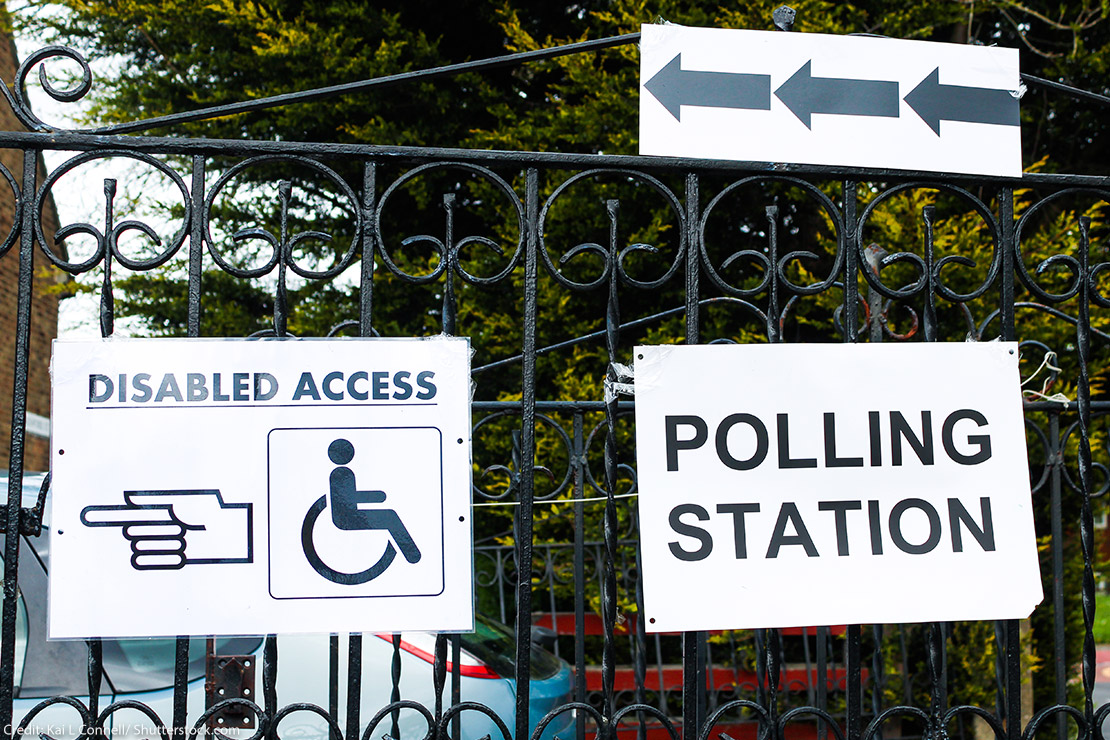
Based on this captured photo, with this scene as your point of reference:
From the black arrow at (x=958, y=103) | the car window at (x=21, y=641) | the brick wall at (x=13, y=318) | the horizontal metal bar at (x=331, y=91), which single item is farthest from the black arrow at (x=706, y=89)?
the brick wall at (x=13, y=318)

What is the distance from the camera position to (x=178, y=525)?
197cm

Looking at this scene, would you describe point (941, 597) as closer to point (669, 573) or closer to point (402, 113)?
point (669, 573)

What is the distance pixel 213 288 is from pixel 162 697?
432 centimetres

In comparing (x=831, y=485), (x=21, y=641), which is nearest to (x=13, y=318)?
(x=21, y=641)

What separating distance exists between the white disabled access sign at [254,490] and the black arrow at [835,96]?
1028 mm

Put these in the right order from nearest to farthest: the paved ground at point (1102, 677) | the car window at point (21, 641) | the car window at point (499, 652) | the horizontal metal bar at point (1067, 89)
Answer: the horizontal metal bar at point (1067, 89) < the car window at point (21, 641) < the car window at point (499, 652) < the paved ground at point (1102, 677)

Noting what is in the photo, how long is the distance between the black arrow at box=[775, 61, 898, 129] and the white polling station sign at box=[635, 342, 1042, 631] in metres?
0.58

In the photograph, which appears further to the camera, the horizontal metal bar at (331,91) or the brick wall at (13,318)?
the brick wall at (13,318)

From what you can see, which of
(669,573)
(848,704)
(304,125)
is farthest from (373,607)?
(304,125)

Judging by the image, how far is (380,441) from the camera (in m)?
2.03

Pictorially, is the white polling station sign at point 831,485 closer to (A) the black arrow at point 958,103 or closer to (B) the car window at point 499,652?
(A) the black arrow at point 958,103

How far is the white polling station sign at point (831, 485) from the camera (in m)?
2.05

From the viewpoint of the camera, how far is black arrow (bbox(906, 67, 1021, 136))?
2213mm

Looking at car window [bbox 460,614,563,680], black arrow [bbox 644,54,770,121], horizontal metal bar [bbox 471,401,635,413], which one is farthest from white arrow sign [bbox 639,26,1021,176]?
car window [bbox 460,614,563,680]
